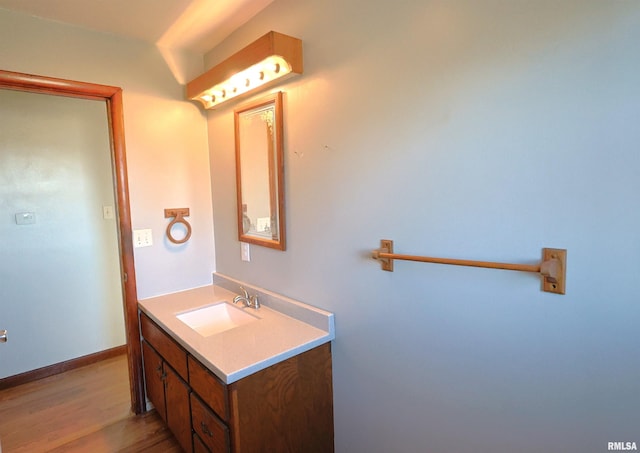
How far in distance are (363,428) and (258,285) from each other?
96 cm

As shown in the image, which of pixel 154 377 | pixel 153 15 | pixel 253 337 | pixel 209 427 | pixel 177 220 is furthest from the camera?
pixel 177 220

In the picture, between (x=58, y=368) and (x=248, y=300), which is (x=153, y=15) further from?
(x=58, y=368)

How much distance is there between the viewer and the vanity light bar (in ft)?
5.10

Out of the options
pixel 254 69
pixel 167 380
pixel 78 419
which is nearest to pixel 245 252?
pixel 167 380

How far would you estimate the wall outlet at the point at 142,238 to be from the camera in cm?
220

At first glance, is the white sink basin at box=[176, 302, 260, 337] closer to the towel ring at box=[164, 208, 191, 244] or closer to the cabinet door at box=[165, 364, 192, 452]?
the cabinet door at box=[165, 364, 192, 452]

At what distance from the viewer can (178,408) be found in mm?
1791

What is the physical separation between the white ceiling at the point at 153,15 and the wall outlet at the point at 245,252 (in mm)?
1261

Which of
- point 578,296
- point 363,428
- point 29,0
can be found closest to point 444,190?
point 578,296

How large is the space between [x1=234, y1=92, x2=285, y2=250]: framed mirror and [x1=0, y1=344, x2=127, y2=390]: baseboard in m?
1.95

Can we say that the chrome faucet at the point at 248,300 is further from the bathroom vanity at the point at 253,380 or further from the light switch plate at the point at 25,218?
the light switch plate at the point at 25,218

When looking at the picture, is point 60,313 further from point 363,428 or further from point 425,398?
point 425,398

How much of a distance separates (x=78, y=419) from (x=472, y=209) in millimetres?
2709

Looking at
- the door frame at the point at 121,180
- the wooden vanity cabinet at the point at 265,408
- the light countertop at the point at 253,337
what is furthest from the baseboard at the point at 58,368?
the wooden vanity cabinet at the point at 265,408
